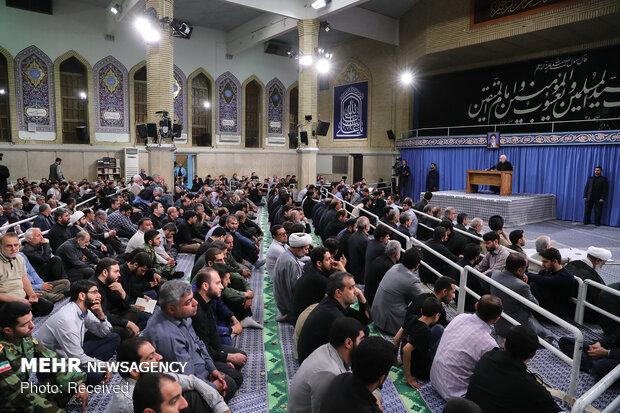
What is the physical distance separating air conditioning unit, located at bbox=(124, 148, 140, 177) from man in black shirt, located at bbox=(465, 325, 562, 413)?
13.8m

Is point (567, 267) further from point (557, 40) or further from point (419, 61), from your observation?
point (419, 61)

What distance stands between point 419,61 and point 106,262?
40.4ft

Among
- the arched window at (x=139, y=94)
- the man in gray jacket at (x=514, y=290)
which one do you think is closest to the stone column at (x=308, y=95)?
the arched window at (x=139, y=94)

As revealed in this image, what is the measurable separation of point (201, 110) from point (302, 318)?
47.3 feet

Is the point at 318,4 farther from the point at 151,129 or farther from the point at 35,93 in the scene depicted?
the point at 35,93

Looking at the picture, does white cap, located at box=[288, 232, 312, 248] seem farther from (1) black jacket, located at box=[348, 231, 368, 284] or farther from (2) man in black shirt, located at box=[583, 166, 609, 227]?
(2) man in black shirt, located at box=[583, 166, 609, 227]

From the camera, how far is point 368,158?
1593 cm

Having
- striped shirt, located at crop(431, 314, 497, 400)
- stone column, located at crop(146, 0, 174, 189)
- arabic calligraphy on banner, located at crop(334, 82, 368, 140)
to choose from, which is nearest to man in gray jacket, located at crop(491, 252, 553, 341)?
striped shirt, located at crop(431, 314, 497, 400)

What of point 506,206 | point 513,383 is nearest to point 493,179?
point 506,206

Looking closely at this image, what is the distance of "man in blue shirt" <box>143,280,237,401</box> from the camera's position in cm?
217

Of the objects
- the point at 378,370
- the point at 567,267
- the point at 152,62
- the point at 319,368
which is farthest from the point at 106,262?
the point at 152,62

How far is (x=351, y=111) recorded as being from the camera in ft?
54.6

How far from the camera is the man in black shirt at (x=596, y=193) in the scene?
905cm

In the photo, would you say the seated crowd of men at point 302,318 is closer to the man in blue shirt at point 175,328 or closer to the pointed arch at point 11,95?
the man in blue shirt at point 175,328
